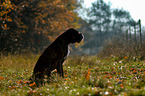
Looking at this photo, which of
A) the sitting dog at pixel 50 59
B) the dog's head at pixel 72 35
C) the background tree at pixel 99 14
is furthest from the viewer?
the background tree at pixel 99 14

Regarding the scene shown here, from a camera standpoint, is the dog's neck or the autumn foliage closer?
the dog's neck

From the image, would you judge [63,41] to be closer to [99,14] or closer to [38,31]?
[38,31]

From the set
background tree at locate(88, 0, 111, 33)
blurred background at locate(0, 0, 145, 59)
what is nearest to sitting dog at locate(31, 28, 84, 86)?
blurred background at locate(0, 0, 145, 59)

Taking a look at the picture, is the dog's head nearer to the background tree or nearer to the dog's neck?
the dog's neck

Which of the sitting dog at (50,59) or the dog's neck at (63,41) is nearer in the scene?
the sitting dog at (50,59)

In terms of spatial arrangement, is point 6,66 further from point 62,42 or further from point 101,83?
point 101,83

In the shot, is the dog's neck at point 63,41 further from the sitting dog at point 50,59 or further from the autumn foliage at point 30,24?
the autumn foliage at point 30,24

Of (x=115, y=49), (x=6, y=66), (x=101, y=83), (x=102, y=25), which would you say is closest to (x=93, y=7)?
(x=102, y=25)

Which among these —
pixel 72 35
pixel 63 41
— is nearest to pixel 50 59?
pixel 63 41

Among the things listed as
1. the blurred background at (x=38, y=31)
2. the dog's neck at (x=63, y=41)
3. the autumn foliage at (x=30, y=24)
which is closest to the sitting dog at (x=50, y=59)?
the dog's neck at (x=63, y=41)

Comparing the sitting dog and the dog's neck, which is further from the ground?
the dog's neck

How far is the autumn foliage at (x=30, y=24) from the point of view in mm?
15166

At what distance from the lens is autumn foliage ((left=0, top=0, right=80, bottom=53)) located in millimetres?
15166

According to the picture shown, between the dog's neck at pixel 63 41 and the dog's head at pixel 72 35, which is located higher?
the dog's head at pixel 72 35
